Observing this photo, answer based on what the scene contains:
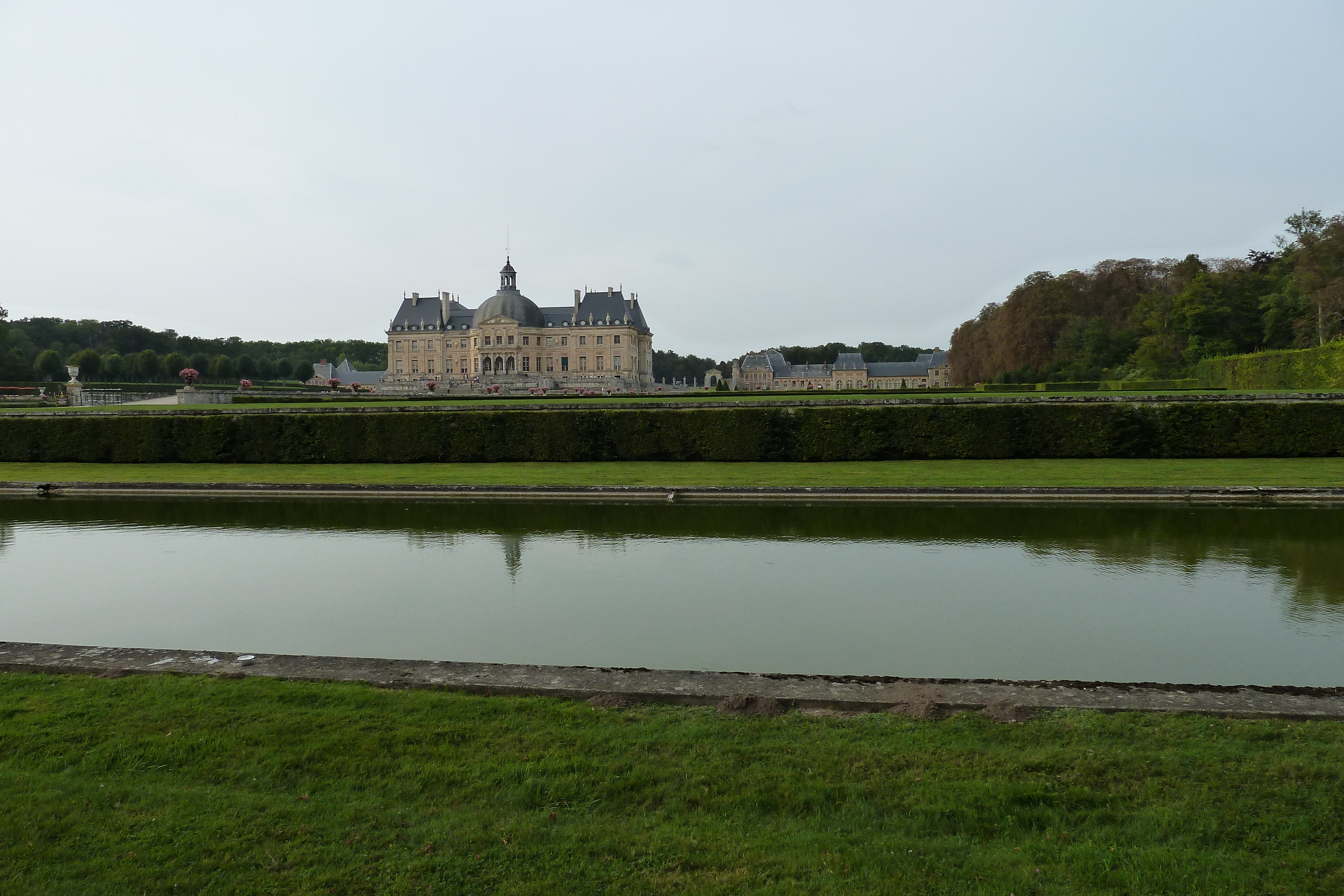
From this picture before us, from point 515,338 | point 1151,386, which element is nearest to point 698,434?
point 1151,386

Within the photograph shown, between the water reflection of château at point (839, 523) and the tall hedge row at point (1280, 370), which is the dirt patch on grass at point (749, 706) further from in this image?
the tall hedge row at point (1280, 370)

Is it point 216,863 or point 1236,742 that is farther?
point 1236,742

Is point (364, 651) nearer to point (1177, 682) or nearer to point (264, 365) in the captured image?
point (1177, 682)

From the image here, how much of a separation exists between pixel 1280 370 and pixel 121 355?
288 feet

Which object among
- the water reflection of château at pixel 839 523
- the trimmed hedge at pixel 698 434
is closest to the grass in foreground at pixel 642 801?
the water reflection of château at pixel 839 523

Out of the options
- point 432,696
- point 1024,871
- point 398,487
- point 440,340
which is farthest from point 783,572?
point 440,340

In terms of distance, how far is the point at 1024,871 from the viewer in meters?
2.68

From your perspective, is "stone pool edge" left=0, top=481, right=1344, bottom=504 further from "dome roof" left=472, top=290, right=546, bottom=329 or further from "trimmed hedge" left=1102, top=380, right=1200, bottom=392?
"dome roof" left=472, top=290, right=546, bottom=329

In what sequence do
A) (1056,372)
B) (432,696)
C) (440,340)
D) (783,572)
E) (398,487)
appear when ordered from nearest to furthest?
(432,696)
(783,572)
(398,487)
(1056,372)
(440,340)

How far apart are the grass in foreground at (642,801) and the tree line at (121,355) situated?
67269 millimetres

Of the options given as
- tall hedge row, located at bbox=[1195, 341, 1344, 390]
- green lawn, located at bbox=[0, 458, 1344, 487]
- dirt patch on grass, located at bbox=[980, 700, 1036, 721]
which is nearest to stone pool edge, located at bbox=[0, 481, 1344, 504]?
green lawn, located at bbox=[0, 458, 1344, 487]

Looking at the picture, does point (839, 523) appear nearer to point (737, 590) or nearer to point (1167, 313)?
point (737, 590)

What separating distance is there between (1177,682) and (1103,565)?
12.6 ft

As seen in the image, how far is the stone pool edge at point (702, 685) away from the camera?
419 cm
